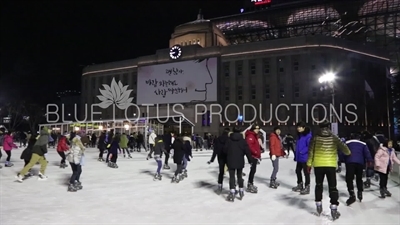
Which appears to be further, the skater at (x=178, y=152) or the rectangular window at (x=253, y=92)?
the rectangular window at (x=253, y=92)

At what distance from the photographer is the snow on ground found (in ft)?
19.0

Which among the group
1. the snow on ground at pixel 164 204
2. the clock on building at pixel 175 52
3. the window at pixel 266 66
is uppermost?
the clock on building at pixel 175 52

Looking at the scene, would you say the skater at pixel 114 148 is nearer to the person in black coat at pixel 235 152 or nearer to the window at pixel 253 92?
the person in black coat at pixel 235 152

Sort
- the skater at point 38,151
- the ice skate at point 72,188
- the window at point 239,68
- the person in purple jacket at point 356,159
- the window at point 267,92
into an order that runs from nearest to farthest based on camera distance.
A: the person in purple jacket at point 356,159, the ice skate at point 72,188, the skater at point 38,151, the window at point 267,92, the window at point 239,68

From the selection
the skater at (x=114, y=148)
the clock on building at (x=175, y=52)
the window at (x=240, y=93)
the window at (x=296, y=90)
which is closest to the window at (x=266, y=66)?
the window at (x=240, y=93)

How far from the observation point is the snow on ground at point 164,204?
19.0ft

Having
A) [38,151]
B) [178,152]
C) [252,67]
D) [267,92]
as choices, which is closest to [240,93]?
[267,92]

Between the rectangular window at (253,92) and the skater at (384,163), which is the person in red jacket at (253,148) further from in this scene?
the rectangular window at (253,92)

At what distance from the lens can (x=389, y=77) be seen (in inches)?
1941

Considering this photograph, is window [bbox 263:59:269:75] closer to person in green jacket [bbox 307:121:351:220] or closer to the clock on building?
the clock on building

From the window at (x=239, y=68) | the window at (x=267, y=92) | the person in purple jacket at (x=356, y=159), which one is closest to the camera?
the person in purple jacket at (x=356, y=159)

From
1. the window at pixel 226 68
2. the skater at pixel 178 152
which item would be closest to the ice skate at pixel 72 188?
the skater at pixel 178 152

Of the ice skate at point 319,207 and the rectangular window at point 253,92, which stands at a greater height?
the rectangular window at point 253,92

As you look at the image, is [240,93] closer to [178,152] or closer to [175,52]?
[175,52]
